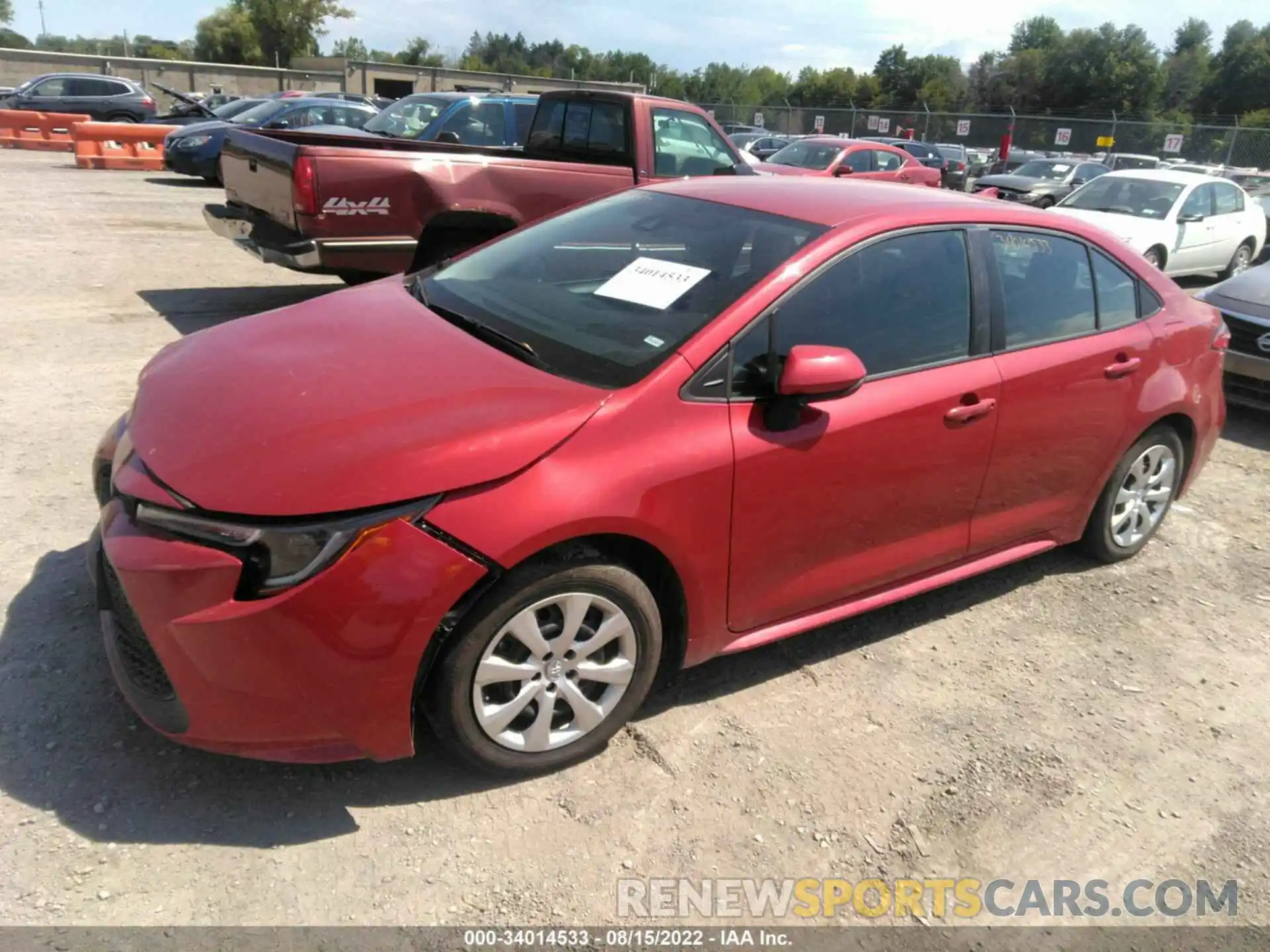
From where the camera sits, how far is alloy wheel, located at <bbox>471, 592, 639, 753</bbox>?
8.75 feet

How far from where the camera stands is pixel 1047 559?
185 inches

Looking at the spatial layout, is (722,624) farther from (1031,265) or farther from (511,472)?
(1031,265)

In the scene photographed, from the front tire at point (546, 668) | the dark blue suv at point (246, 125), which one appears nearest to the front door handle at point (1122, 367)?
the front tire at point (546, 668)

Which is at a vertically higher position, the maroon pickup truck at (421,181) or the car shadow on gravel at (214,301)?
the maroon pickup truck at (421,181)

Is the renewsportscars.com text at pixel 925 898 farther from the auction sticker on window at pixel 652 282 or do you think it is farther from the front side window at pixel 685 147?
the front side window at pixel 685 147

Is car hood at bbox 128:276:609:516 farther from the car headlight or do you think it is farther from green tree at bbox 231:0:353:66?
green tree at bbox 231:0:353:66

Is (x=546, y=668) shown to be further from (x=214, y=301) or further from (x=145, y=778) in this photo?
(x=214, y=301)

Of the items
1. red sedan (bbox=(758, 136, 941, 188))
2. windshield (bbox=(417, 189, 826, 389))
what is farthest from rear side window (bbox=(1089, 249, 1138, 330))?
red sedan (bbox=(758, 136, 941, 188))

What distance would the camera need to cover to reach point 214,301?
8273mm

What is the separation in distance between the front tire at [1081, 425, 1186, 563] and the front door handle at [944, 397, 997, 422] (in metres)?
1.17

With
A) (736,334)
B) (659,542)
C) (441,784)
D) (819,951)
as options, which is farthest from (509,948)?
(736,334)

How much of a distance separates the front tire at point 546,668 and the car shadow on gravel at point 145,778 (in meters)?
0.22

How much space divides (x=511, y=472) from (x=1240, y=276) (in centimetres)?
765

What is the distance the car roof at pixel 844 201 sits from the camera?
11.3 ft
